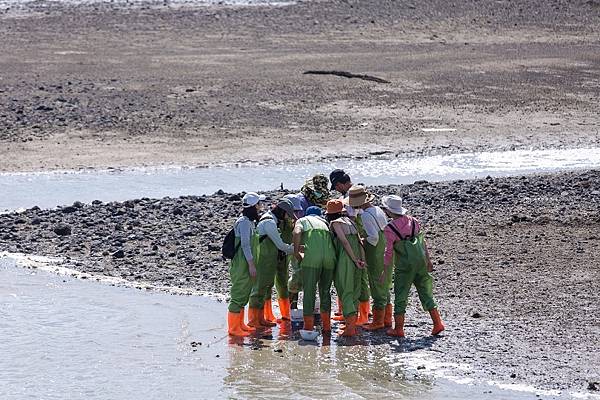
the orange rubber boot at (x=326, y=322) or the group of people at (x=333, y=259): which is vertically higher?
the group of people at (x=333, y=259)

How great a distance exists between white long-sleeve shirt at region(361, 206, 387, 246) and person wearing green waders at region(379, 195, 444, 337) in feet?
0.83

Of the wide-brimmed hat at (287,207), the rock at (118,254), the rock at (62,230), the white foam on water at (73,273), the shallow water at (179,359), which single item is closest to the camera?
the shallow water at (179,359)

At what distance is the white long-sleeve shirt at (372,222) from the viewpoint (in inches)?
513

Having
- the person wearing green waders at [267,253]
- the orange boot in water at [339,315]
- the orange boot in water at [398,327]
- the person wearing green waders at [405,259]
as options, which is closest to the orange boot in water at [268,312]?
the person wearing green waders at [267,253]

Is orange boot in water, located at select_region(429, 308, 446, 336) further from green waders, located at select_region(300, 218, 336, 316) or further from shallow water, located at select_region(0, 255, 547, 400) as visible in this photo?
green waders, located at select_region(300, 218, 336, 316)

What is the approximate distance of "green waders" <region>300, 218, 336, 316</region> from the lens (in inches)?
499

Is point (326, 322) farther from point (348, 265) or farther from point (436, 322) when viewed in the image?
point (436, 322)

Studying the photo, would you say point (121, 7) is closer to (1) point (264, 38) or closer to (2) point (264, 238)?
(1) point (264, 38)

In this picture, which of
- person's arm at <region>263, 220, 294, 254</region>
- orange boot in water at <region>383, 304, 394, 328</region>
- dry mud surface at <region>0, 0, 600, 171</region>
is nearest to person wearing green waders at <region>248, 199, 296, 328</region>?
person's arm at <region>263, 220, 294, 254</region>

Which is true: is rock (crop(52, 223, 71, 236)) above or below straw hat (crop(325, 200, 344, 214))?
below

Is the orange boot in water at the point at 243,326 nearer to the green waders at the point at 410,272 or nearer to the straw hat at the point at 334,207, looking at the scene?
the straw hat at the point at 334,207

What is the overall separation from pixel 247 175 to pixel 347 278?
9.36m

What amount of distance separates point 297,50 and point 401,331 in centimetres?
1831

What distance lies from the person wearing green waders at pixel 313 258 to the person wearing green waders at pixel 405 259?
1.71ft
